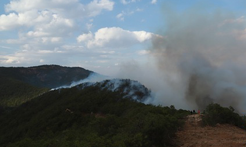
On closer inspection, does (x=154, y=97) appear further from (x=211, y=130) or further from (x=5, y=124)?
(x=5, y=124)

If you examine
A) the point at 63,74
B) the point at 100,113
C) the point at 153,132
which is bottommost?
the point at 100,113

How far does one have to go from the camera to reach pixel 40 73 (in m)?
173

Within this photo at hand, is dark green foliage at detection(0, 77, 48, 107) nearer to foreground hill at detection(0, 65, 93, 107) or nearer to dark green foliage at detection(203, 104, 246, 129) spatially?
foreground hill at detection(0, 65, 93, 107)

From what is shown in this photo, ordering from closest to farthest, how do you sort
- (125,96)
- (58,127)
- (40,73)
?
(58,127), (125,96), (40,73)

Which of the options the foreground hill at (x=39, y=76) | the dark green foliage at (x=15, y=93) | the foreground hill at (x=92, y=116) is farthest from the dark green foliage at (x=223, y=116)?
the foreground hill at (x=39, y=76)

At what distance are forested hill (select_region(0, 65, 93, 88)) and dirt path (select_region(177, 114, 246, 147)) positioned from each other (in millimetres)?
142735

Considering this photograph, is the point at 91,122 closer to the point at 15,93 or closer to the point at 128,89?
the point at 128,89

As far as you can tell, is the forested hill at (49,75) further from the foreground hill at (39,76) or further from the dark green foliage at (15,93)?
the dark green foliage at (15,93)

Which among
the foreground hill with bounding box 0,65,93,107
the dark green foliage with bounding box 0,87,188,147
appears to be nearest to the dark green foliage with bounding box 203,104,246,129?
the dark green foliage with bounding box 0,87,188,147

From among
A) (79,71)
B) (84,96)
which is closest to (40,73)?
(79,71)

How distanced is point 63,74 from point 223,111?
556ft

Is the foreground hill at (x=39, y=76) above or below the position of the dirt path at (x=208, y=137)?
above

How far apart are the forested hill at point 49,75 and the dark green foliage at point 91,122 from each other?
301 feet

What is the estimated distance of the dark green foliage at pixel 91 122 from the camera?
12.6 m
